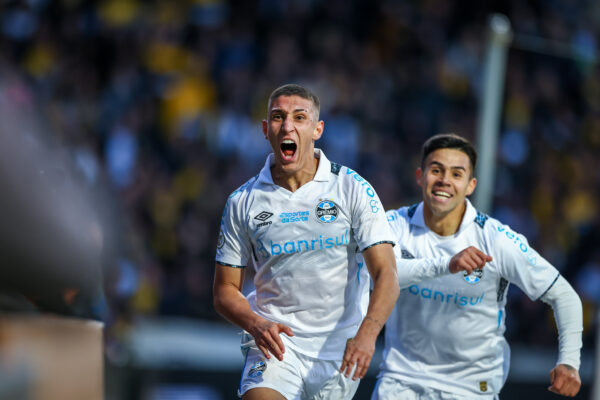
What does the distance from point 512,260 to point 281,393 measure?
5.42 feet

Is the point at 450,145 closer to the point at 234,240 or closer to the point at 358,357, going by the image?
the point at 234,240

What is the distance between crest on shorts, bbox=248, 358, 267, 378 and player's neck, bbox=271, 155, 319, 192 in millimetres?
962

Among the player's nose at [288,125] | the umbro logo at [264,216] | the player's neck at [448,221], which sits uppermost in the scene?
the player's nose at [288,125]

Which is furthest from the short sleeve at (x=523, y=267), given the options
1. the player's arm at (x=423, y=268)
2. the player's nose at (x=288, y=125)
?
the player's nose at (x=288, y=125)

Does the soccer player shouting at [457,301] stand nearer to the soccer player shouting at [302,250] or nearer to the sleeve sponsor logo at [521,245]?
the sleeve sponsor logo at [521,245]

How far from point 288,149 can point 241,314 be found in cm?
95

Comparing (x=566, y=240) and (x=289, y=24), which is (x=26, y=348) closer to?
(x=566, y=240)

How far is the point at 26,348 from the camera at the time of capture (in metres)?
1.51

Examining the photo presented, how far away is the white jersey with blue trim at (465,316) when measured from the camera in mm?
5016

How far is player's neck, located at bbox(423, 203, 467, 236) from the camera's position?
524 cm

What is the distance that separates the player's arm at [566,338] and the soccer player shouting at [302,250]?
116 cm

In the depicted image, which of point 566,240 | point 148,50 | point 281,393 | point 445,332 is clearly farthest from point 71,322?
point 148,50

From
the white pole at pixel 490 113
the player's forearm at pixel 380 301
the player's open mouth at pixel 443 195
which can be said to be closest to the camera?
the player's forearm at pixel 380 301

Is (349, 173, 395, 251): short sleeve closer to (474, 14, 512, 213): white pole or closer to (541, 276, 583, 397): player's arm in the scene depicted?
(541, 276, 583, 397): player's arm
